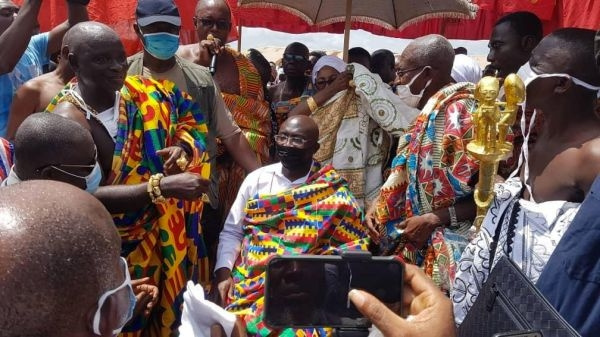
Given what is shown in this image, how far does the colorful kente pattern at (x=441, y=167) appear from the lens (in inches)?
117

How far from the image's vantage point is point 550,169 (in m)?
2.20

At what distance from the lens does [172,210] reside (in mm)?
2785

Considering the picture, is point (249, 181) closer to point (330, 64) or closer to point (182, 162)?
point (182, 162)

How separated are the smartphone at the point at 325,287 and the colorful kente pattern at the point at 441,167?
175 cm

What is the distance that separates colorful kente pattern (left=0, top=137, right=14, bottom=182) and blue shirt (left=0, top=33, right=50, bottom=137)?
4.38 feet

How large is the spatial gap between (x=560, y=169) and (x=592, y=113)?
235 mm

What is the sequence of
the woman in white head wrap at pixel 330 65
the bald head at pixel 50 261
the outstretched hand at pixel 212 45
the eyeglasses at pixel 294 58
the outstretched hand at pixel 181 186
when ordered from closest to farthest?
1. the bald head at pixel 50 261
2. the outstretched hand at pixel 181 186
3. the outstretched hand at pixel 212 45
4. the woman in white head wrap at pixel 330 65
5. the eyeglasses at pixel 294 58

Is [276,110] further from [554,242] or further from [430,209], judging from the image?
[554,242]

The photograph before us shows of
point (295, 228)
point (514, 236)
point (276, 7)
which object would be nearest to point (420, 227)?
point (295, 228)

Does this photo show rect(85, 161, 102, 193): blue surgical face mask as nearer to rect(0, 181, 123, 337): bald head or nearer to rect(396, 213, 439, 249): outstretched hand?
rect(0, 181, 123, 337): bald head

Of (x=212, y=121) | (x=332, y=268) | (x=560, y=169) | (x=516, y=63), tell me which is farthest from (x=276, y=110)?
→ (x=332, y=268)

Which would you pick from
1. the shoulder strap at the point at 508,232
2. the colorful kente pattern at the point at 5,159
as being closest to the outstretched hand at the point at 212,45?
the colorful kente pattern at the point at 5,159

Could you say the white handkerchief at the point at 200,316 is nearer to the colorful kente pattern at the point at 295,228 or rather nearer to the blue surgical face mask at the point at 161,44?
the colorful kente pattern at the point at 295,228

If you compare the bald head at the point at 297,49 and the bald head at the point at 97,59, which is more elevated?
the bald head at the point at 97,59
